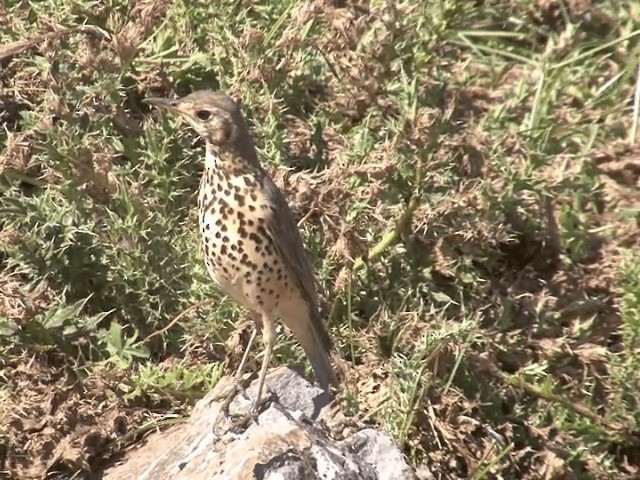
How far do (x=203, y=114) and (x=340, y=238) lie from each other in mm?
1223

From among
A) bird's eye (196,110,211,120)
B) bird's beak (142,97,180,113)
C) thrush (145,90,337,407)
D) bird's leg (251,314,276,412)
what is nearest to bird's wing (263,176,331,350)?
thrush (145,90,337,407)

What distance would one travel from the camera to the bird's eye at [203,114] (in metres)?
6.32

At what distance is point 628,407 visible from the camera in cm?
728

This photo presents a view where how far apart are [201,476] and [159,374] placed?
3.59 feet

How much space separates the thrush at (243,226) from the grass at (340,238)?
62 centimetres

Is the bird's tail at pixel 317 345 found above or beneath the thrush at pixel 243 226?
beneath

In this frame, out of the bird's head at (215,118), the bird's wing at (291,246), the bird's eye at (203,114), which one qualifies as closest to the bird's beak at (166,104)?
the bird's head at (215,118)

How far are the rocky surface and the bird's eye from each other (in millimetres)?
1212

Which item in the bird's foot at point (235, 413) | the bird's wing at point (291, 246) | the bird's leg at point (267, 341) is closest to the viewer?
the bird's foot at point (235, 413)

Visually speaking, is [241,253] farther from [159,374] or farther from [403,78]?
[403,78]

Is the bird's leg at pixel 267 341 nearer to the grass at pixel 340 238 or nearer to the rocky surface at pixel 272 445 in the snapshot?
the rocky surface at pixel 272 445

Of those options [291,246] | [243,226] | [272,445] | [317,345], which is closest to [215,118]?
[243,226]

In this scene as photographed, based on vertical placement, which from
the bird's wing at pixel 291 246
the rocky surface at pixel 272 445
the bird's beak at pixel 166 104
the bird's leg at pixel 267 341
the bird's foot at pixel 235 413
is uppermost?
the bird's beak at pixel 166 104

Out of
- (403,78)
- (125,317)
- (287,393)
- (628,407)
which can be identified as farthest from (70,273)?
(628,407)
